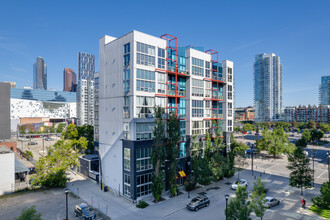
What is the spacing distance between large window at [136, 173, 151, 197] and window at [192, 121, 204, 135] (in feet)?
45.6

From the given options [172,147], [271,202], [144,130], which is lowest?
[271,202]

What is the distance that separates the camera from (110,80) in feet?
121

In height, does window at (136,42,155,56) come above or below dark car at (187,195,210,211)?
above

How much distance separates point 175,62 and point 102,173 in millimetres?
25614

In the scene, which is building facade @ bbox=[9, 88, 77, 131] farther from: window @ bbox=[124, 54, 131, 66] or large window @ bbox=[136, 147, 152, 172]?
large window @ bbox=[136, 147, 152, 172]

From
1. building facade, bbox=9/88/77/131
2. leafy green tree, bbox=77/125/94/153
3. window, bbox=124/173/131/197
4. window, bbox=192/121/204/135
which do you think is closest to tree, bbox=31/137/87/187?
window, bbox=124/173/131/197

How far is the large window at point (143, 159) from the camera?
3209cm

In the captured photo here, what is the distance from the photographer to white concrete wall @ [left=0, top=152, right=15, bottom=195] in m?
34.7

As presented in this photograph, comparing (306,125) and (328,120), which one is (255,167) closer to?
(306,125)

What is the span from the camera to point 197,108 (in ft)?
140

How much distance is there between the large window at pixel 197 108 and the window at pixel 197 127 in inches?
66.4

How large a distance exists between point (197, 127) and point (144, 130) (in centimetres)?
1408

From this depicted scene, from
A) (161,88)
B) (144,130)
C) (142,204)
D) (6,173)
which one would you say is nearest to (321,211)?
(142,204)

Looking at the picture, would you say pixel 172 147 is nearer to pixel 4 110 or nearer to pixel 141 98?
pixel 141 98
